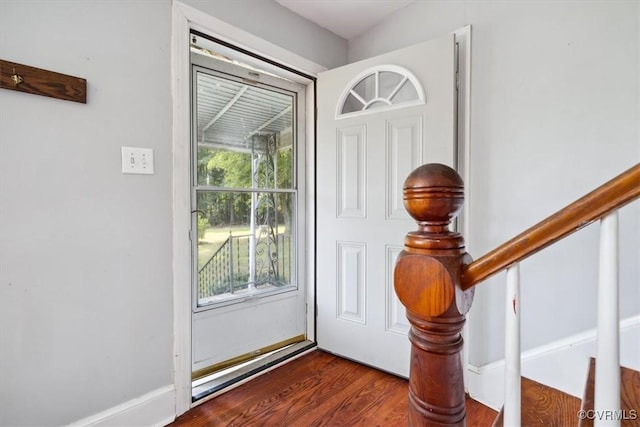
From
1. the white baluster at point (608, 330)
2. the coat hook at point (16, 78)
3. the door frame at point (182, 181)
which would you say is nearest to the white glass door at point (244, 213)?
the door frame at point (182, 181)

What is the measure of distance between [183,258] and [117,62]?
2.97 feet

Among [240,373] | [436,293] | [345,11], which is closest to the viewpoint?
[436,293]

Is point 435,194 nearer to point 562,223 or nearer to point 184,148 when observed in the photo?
point 562,223

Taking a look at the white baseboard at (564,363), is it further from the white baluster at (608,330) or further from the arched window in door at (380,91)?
the arched window in door at (380,91)

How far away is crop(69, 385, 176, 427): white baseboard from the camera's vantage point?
4.26 feet

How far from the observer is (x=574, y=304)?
1.42 metres

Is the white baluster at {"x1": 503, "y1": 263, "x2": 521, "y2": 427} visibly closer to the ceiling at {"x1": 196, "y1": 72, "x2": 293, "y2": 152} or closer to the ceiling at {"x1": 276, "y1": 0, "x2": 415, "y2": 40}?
the ceiling at {"x1": 196, "y1": 72, "x2": 293, "y2": 152}

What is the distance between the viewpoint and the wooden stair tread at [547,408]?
979 millimetres

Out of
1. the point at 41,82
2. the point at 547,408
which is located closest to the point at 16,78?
the point at 41,82

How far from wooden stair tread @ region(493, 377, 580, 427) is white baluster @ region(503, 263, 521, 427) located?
1.72 feet

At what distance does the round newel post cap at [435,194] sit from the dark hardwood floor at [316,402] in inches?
51.8

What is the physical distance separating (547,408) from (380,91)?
1.69 metres

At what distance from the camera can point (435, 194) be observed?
0.59 meters

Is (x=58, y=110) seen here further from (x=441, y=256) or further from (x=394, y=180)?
(x=394, y=180)
